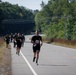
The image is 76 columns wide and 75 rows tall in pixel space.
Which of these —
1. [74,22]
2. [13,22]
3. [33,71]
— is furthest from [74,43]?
[13,22]

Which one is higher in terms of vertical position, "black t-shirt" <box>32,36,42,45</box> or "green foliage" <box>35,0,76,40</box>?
"black t-shirt" <box>32,36,42,45</box>

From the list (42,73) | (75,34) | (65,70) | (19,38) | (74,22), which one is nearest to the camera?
(42,73)

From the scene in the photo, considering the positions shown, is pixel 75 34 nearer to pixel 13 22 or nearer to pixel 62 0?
pixel 62 0

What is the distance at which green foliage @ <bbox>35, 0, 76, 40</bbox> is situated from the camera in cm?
8050

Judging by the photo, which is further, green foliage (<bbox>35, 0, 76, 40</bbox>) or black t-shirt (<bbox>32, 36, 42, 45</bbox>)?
green foliage (<bbox>35, 0, 76, 40</bbox>)

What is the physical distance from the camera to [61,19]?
104 metres

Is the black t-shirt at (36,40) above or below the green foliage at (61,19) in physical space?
above

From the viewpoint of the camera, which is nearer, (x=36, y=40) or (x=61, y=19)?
(x=36, y=40)

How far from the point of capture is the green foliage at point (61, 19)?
264 feet

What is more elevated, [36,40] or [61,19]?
[36,40]

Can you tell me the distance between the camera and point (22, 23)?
7515 inches

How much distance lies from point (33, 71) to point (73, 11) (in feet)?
265

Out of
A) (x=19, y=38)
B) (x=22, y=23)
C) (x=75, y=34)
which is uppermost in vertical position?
(x=19, y=38)

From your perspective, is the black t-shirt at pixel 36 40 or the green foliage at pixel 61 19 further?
the green foliage at pixel 61 19
